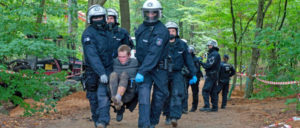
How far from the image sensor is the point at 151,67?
6.23 metres

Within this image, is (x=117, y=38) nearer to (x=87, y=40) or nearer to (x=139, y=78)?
(x=87, y=40)

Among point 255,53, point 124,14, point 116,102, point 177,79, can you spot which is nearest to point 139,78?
point 116,102

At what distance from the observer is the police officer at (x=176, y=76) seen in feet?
24.4

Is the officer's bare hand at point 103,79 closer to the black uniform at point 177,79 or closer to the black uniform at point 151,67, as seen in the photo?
the black uniform at point 151,67

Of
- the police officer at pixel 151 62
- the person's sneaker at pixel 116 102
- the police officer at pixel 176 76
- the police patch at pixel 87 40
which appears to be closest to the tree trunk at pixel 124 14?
the police officer at pixel 176 76

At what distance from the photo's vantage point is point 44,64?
18.1m

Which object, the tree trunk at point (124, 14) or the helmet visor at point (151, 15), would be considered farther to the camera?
the tree trunk at point (124, 14)

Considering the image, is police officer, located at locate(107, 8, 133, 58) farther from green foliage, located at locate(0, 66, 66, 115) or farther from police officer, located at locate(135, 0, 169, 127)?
green foliage, located at locate(0, 66, 66, 115)

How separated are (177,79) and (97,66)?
2.09m

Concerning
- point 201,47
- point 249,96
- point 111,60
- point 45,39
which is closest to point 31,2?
point 45,39

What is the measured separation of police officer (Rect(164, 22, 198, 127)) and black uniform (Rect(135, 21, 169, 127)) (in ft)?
2.90

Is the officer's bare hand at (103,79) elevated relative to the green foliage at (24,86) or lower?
elevated

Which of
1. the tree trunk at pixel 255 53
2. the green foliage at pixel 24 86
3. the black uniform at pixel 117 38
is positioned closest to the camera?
the black uniform at pixel 117 38

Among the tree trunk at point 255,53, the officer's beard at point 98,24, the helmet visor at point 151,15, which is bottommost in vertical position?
the tree trunk at point 255,53
